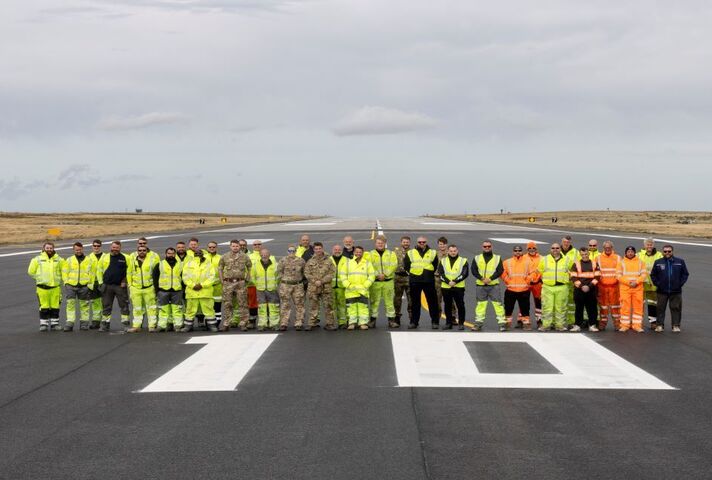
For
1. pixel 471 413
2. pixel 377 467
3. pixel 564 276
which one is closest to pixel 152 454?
pixel 377 467

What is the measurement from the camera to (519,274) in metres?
15.9

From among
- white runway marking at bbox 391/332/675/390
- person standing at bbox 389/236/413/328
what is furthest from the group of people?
white runway marking at bbox 391/332/675/390

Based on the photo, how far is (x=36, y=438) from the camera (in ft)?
26.6

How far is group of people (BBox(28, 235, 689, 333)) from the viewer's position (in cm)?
1549

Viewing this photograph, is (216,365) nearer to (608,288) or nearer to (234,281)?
(234,281)

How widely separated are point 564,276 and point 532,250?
97 cm

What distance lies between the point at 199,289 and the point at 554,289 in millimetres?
8286

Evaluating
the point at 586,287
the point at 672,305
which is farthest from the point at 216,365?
the point at 672,305

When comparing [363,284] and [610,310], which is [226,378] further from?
[610,310]

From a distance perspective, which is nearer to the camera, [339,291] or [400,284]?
[339,291]

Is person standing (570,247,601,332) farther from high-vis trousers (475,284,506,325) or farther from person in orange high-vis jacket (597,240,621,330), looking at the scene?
high-vis trousers (475,284,506,325)

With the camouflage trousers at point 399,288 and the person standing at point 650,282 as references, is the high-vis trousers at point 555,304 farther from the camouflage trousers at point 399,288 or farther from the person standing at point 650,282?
the camouflage trousers at point 399,288

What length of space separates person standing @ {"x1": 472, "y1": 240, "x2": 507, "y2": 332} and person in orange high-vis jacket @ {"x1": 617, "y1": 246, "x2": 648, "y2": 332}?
9.04 ft

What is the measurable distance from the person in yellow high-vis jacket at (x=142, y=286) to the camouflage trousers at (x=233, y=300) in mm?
1662
